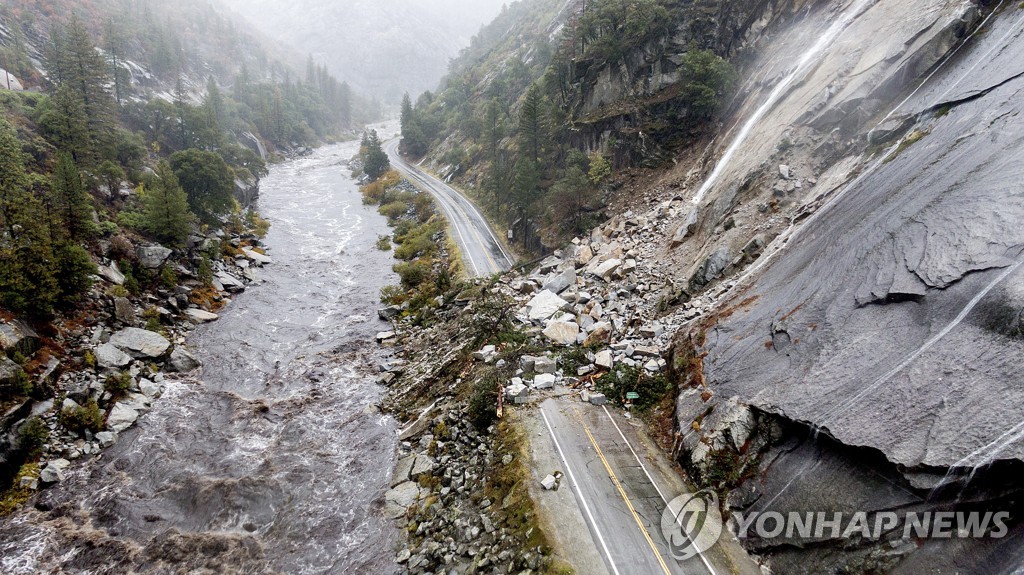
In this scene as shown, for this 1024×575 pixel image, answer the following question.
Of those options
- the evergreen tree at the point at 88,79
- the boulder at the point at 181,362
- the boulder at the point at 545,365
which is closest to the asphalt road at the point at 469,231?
the boulder at the point at 545,365

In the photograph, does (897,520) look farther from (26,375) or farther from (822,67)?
(26,375)

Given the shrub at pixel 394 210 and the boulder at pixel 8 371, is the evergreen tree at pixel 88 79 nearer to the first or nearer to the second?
the shrub at pixel 394 210

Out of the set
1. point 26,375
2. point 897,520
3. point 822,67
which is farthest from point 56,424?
point 822,67

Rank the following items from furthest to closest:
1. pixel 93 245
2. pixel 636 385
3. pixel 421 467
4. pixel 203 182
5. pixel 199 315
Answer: pixel 203 182 < pixel 199 315 < pixel 93 245 < pixel 636 385 < pixel 421 467

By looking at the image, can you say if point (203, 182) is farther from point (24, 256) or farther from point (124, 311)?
point (24, 256)

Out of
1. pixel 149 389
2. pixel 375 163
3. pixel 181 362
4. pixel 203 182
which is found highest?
pixel 375 163

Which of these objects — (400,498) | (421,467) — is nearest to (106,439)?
(400,498)
